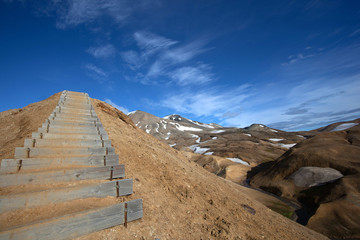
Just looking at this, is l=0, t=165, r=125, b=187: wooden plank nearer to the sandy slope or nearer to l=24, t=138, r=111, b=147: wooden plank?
the sandy slope

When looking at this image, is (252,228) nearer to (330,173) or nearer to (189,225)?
(189,225)

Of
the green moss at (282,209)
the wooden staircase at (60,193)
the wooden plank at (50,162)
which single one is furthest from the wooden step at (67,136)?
the green moss at (282,209)

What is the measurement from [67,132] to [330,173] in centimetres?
2810

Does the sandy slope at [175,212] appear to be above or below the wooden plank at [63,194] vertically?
below

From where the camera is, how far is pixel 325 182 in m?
20.2

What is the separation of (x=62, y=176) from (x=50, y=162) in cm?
93

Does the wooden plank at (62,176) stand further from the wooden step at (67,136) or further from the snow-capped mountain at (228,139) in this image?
the snow-capped mountain at (228,139)

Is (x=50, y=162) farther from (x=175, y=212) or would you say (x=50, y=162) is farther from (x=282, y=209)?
(x=282, y=209)

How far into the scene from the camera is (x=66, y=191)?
431 cm

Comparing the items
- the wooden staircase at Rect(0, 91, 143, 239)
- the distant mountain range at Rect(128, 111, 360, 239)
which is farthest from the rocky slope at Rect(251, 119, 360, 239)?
the wooden staircase at Rect(0, 91, 143, 239)

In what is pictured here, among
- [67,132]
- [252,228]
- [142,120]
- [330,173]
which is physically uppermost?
[142,120]

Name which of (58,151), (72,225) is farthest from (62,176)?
(72,225)

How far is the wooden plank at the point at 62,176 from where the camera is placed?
14.5ft

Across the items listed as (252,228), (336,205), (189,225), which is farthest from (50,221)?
(336,205)
